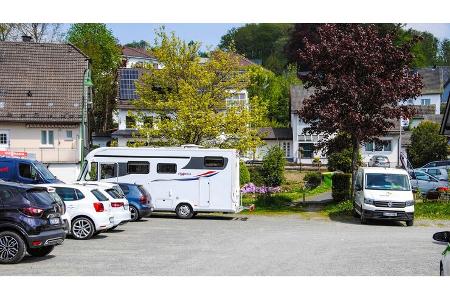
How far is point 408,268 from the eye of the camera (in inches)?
662

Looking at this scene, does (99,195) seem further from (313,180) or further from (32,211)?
(313,180)

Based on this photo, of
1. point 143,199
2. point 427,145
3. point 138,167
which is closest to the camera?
point 143,199

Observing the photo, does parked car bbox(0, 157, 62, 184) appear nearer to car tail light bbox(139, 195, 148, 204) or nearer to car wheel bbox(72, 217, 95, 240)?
car tail light bbox(139, 195, 148, 204)

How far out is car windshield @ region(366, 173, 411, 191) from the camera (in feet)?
97.9

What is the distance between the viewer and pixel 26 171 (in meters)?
28.0

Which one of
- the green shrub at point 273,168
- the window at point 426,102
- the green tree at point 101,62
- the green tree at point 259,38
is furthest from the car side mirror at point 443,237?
the green tree at point 259,38

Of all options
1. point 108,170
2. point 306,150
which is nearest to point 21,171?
point 108,170

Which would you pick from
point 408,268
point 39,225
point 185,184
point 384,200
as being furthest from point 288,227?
point 39,225

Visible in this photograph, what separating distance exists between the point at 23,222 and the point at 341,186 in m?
22.0

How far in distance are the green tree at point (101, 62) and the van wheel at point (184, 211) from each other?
4152 cm

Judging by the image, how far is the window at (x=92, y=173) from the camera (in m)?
32.7

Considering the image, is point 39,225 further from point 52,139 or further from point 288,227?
point 52,139

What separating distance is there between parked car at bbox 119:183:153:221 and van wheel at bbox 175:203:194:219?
287 cm

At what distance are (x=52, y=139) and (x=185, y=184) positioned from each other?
2227 centimetres
